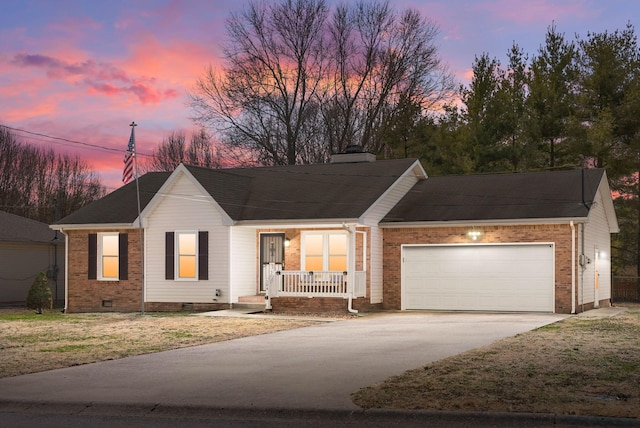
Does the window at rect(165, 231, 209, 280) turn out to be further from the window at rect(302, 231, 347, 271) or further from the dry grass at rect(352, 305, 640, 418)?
the dry grass at rect(352, 305, 640, 418)

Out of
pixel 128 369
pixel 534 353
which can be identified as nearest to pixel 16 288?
pixel 128 369

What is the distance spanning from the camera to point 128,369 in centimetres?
1328

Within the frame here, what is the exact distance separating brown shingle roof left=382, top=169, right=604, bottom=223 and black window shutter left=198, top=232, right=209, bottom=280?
19.9 feet

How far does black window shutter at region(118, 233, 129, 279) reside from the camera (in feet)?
96.6

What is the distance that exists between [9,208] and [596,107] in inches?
1589

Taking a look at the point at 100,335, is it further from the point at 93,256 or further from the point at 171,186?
the point at 93,256

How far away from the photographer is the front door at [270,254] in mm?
28953

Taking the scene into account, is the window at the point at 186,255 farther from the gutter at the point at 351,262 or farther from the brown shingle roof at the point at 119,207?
the gutter at the point at 351,262

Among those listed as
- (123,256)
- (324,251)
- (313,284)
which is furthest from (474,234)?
(123,256)

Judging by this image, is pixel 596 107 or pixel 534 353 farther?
pixel 596 107

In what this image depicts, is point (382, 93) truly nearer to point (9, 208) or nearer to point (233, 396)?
point (9, 208)

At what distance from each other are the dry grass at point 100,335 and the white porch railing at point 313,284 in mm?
3107

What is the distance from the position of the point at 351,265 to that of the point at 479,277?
4.30m

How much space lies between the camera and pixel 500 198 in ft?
93.9
